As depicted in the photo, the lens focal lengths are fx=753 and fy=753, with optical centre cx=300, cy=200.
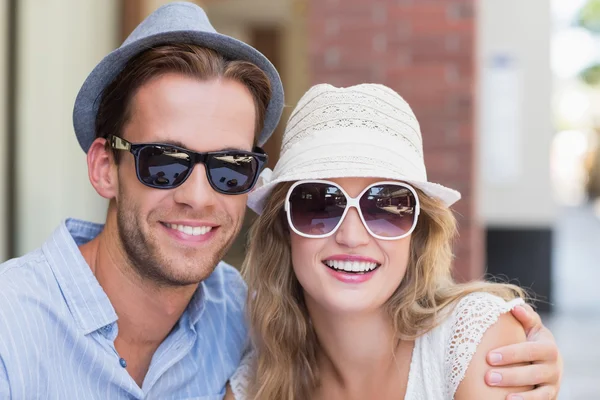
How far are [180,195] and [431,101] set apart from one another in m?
3.23

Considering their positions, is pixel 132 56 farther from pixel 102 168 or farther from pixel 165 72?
pixel 102 168

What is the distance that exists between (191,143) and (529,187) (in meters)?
7.27

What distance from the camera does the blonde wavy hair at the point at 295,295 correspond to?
8.18 ft

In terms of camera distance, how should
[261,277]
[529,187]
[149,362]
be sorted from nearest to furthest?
[149,362]
[261,277]
[529,187]

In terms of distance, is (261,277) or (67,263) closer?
(67,263)

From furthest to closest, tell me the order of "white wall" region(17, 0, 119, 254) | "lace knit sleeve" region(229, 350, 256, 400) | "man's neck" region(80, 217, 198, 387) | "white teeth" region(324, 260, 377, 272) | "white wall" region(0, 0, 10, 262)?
"white wall" region(17, 0, 119, 254), "white wall" region(0, 0, 10, 262), "lace knit sleeve" region(229, 350, 256, 400), "man's neck" region(80, 217, 198, 387), "white teeth" region(324, 260, 377, 272)

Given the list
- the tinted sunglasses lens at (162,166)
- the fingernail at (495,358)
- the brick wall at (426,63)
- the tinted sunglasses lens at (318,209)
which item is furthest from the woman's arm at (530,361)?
the brick wall at (426,63)

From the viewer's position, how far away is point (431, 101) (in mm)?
5199

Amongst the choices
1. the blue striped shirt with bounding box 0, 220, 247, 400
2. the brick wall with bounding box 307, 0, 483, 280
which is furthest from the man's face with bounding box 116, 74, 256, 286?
the brick wall with bounding box 307, 0, 483, 280

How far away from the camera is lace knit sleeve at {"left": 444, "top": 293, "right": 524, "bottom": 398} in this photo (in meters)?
2.27

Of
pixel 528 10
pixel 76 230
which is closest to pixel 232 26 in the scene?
pixel 528 10

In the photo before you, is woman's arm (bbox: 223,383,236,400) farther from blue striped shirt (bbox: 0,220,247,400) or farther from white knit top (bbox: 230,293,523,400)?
white knit top (bbox: 230,293,523,400)

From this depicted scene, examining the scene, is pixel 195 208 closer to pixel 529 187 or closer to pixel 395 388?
pixel 395 388

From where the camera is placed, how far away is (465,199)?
515cm
